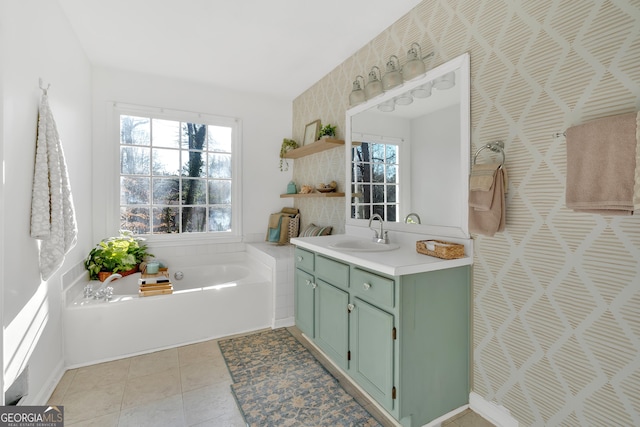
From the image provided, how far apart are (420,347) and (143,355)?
2097mm

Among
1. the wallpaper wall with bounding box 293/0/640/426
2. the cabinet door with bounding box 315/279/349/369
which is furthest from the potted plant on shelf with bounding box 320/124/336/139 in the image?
the cabinet door with bounding box 315/279/349/369

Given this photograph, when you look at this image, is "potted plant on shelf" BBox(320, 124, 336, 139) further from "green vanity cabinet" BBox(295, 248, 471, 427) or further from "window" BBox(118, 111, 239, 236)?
"green vanity cabinet" BBox(295, 248, 471, 427)

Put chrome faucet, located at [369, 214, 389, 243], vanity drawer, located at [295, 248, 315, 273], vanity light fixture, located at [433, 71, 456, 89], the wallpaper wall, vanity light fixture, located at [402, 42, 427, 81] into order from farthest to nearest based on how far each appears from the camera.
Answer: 1. vanity drawer, located at [295, 248, 315, 273]
2. chrome faucet, located at [369, 214, 389, 243]
3. vanity light fixture, located at [402, 42, 427, 81]
4. vanity light fixture, located at [433, 71, 456, 89]
5. the wallpaper wall

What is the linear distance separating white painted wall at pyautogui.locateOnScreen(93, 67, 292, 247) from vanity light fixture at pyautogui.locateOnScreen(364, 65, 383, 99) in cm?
174

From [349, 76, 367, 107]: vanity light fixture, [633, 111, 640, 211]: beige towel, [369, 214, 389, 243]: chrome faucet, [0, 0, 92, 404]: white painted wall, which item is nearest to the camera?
[633, 111, 640, 211]: beige towel

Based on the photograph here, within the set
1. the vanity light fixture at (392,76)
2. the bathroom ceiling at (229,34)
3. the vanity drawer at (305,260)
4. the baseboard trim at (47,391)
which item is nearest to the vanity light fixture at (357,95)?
the vanity light fixture at (392,76)

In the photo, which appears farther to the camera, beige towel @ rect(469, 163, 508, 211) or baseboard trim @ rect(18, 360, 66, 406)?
baseboard trim @ rect(18, 360, 66, 406)

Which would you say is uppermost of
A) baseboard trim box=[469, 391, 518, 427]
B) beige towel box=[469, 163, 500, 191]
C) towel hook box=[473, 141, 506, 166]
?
towel hook box=[473, 141, 506, 166]

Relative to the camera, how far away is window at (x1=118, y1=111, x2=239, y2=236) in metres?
3.24

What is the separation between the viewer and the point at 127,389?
1976 mm

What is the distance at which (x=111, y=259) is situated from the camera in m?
2.75

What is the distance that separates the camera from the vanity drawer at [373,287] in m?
1.56

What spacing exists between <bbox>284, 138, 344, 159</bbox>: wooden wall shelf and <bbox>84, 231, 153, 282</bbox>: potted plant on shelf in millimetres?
1870

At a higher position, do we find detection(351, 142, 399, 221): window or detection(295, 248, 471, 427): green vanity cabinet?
detection(351, 142, 399, 221): window
